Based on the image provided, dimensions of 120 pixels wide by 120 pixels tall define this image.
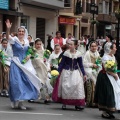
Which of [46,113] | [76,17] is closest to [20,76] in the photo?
[46,113]

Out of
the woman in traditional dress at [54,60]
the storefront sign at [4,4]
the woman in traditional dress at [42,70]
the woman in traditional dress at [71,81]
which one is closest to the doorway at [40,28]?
→ the storefront sign at [4,4]

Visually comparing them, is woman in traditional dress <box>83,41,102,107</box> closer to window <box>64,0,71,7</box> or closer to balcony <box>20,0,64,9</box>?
balcony <box>20,0,64,9</box>

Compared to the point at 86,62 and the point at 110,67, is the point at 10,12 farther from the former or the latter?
the point at 110,67

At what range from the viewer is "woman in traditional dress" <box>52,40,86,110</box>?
10602 millimetres

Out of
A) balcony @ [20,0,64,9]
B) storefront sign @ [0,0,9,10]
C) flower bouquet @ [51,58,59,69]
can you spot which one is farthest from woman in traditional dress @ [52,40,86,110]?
balcony @ [20,0,64,9]

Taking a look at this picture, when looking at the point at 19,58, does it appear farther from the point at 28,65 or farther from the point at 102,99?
the point at 102,99

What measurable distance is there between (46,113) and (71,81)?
115 cm

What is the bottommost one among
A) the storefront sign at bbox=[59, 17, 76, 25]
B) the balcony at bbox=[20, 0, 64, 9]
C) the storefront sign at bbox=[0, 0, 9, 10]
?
the storefront sign at bbox=[59, 17, 76, 25]

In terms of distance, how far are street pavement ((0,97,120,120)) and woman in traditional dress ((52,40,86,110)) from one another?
265 millimetres

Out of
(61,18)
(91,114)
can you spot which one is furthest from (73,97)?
(61,18)

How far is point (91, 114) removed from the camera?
10180mm

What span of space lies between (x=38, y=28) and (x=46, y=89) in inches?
986

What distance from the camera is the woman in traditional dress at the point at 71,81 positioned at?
10602 millimetres

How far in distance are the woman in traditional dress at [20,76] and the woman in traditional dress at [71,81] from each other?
2.06ft
